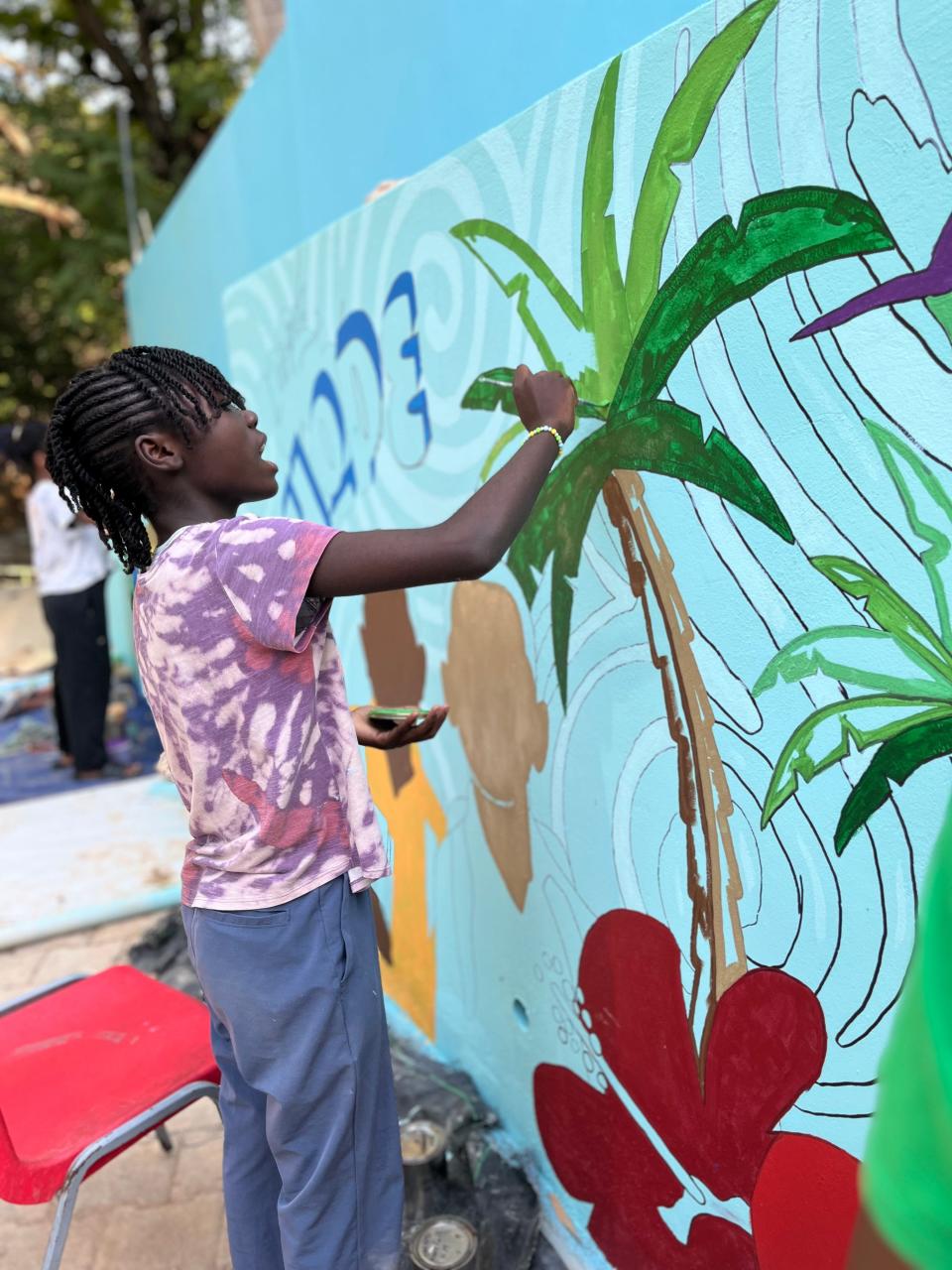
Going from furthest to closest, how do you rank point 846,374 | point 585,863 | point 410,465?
point 410,465 → point 585,863 → point 846,374

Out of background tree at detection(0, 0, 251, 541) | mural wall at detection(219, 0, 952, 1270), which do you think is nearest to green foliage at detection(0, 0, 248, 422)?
background tree at detection(0, 0, 251, 541)

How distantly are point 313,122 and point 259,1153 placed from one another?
277cm

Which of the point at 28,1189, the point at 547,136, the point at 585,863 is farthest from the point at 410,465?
the point at 28,1189

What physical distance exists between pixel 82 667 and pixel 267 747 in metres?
4.53

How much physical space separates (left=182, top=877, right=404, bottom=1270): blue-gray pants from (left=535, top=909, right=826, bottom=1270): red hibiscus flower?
16.3 inches

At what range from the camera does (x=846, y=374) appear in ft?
3.92

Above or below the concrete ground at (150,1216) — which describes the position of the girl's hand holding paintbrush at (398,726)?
above

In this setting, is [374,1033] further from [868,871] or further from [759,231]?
[759,231]

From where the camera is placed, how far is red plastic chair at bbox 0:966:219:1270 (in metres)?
1.70

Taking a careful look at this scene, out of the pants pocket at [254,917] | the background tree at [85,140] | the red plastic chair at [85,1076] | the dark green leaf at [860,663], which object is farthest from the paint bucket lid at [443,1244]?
the background tree at [85,140]

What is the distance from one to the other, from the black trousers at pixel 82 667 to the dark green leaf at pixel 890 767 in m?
4.90

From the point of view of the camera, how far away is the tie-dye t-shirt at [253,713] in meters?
1.33

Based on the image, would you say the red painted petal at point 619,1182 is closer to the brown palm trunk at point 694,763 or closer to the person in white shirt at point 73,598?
the brown palm trunk at point 694,763

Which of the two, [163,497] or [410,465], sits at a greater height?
[410,465]
